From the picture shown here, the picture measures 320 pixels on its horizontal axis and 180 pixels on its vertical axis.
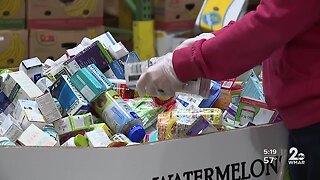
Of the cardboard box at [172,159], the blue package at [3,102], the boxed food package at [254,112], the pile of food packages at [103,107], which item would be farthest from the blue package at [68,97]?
the boxed food package at [254,112]

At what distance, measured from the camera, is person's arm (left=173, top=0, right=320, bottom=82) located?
986mm

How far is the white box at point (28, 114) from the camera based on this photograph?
1.34 m

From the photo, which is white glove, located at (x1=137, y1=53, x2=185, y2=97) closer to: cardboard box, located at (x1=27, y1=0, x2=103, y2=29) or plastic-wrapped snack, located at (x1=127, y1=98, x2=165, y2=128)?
plastic-wrapped snack, located at (x1=127, y1=98, x2=165, y2=128)

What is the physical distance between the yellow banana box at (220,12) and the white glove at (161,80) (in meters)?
1.58

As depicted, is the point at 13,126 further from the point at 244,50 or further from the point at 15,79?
the point at 244,50

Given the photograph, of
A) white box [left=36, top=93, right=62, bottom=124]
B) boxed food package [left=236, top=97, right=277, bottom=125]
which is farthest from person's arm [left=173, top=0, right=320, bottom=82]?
white box [left=36, top=93, right=62, bottom=124]

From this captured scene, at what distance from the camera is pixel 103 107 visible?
1438 millimetres

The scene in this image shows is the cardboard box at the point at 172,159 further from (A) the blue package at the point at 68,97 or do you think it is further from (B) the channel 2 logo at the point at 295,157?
(A) the blue package at the point at 68,97

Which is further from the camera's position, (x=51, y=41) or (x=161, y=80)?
(x=51, y=41)

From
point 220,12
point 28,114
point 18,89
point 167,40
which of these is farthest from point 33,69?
point 167,40

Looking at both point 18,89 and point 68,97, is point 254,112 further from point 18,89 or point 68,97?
point 18,89

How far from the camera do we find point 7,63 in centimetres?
276

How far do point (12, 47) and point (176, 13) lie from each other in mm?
838

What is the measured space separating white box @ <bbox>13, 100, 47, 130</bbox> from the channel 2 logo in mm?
550
